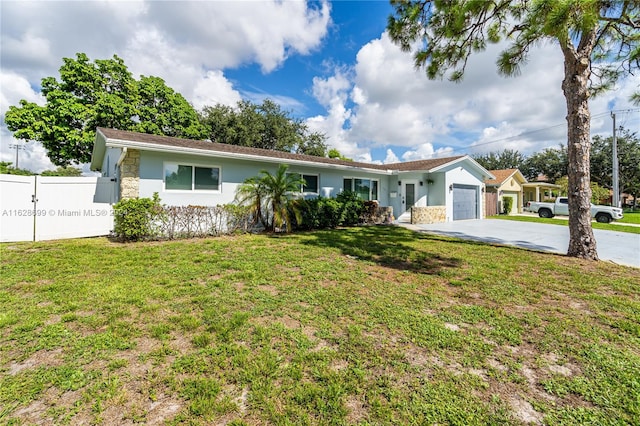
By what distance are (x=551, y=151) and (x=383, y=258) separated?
47418 millimetres

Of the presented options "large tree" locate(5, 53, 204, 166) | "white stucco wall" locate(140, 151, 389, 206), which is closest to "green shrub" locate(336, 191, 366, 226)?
"white stucco wall" locate(140, 151, 389, 206)

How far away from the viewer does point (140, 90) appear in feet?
64.7

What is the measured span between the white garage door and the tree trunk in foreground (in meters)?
9.30

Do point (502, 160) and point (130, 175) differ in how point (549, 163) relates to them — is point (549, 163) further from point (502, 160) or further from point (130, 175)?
point (130, 175)

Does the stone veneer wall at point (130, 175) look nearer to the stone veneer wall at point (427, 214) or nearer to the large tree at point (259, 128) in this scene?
the stone veneer wall at point (427, 214)

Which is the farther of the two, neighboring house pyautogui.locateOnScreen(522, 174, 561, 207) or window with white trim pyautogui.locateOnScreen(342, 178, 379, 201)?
neighboring house pyautogui.locateOnScreen(522, 174, 561, 207)

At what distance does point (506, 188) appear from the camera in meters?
24.5

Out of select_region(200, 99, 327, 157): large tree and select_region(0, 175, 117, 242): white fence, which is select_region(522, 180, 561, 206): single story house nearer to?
select_region(200, 99, 327, 157): large tree

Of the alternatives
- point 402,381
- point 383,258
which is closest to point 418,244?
point 383,258

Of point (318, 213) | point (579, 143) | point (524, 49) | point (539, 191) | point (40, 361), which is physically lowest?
point (40, 361)

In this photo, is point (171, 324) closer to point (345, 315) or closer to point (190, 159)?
point (345, 315)

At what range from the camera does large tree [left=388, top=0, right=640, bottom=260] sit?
243 inches

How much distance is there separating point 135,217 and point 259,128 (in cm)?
1883

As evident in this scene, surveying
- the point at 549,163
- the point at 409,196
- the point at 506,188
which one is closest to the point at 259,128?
the point at 409,196
